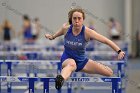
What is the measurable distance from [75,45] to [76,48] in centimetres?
6

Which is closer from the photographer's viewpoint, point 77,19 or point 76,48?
point 77,19

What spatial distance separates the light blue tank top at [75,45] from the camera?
6777 mm

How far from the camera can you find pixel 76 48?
681 cm

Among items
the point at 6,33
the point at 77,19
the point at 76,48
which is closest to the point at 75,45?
the point at 76,48

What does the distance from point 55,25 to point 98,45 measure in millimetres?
3315

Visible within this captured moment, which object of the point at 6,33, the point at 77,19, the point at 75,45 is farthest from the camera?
the point at 6,33

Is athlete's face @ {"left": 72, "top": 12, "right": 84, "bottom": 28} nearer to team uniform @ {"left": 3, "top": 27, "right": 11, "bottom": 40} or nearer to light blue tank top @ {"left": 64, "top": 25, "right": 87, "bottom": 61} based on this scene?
light blue tank top @ {"left": 64, "top": 25, "right": 87, "bottom": 61}

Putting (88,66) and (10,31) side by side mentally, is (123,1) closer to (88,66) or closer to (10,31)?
(10,31)

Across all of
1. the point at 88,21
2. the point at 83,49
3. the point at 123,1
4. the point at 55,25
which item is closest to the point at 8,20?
the point at 55,25

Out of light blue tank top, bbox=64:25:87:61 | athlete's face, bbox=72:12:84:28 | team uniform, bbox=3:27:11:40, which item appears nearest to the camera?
athlete's face, bbox=72:12:84:28

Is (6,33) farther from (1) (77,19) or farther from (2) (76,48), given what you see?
(1) (77,19)

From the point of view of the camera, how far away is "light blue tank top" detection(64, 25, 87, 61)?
6.78m

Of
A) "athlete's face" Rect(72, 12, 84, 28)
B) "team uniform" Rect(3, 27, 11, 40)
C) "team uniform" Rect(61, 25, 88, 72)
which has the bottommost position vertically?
"team uniform" Rect(61, 25, 88, 72)

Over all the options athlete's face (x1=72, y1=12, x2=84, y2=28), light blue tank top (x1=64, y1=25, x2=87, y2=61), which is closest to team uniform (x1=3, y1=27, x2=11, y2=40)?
light blue tank top (x1=64, y1=25, x2=87, y2=61)
